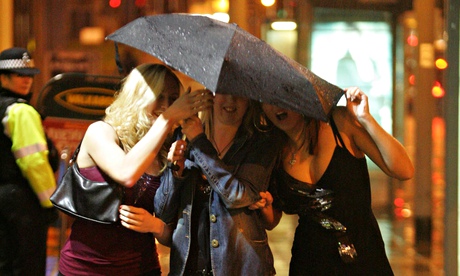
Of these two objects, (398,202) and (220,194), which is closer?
(220,194)

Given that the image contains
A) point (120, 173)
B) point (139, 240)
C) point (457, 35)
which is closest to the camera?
point (120, 173)

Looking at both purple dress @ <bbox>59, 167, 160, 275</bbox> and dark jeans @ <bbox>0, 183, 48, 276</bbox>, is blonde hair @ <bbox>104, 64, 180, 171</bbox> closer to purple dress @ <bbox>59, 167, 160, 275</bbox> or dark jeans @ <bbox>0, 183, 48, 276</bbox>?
purple dress @ <bbox>59, 167, 160, 275</bbox>

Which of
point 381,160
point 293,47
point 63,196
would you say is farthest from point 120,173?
point 293,47

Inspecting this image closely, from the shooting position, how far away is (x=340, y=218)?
3.40 meters

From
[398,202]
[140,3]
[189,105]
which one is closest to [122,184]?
[189,105]

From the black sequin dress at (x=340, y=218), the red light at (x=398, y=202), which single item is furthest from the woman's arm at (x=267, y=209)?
the red light at (x=398, y=202)

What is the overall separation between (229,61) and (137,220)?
91cm

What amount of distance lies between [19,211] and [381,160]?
2593 mm

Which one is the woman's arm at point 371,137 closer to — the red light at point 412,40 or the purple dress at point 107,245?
the purple dress at point 107,245

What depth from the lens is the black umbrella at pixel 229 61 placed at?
2865 millimetres

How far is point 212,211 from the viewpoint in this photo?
3.27m

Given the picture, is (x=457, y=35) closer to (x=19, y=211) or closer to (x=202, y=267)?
(x=202, y=267)

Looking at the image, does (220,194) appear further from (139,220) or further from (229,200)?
(139,220)

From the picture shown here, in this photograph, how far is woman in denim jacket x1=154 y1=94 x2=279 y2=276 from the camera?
319 cm
